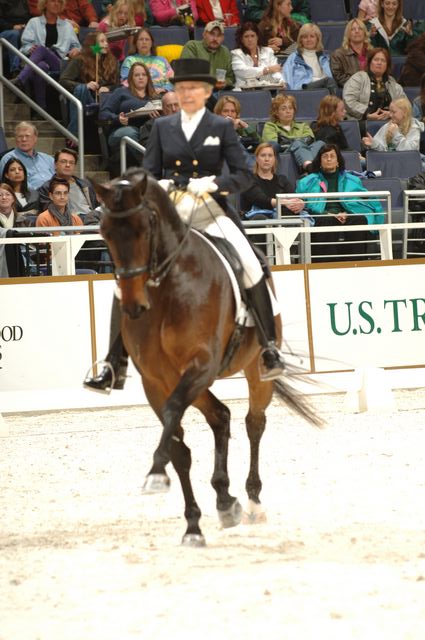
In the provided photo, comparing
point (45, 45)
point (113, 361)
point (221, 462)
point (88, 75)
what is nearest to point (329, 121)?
point (88, 75)

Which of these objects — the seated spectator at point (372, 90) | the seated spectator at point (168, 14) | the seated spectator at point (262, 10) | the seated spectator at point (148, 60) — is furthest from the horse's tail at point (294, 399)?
the seated spectator at point (262, 10)

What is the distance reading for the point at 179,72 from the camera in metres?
6.71

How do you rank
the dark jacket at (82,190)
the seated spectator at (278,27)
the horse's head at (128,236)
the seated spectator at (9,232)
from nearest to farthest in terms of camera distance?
the horse's head at (128,236) → the seated spectator at (9,232) → the dark jacket at (82,190) → the seated spectator at (278,27)

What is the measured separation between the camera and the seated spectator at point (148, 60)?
588 inches

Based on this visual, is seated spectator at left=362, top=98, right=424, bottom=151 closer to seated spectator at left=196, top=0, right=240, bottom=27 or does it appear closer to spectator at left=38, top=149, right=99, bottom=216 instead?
seated spectator at left=196, top=0, right=240, bottom=27

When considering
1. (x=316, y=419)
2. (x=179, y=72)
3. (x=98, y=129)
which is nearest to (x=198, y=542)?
(x=316, y=419)

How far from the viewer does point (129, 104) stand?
1424 cm

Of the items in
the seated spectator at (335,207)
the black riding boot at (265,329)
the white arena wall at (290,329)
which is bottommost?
the white arena wall at (290,329)

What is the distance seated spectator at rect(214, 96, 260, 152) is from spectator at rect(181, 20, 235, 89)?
3.78 feet

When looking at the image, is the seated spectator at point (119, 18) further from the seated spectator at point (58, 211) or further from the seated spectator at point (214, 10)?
the seated spectator at point (58, 211)

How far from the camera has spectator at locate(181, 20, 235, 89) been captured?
598 inches

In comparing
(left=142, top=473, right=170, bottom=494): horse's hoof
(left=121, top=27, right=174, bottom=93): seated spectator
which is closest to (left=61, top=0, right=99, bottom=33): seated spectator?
(left=121, top=27, right=174, bottom=93): seated spectator

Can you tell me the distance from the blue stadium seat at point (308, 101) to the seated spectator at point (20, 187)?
4295mm

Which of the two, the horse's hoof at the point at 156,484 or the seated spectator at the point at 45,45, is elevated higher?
the seated spectator at the point at 45,45
